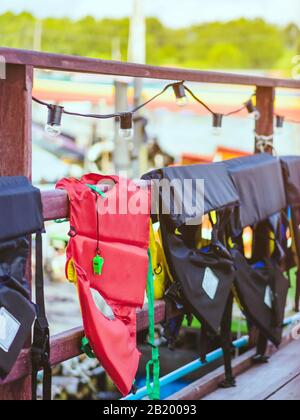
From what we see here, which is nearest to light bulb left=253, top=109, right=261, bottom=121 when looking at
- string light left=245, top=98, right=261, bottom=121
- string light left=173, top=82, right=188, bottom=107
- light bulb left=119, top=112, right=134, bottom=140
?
string light left=245, top=98, right=261, bottom=121

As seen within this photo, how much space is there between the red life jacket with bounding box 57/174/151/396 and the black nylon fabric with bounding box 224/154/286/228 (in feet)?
2.45

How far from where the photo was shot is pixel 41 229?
219 cm

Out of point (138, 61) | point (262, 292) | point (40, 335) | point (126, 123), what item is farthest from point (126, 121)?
point (138, 61)

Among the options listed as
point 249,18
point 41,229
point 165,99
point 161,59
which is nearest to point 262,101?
point 41,229

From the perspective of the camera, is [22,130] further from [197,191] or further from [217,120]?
[217,120]

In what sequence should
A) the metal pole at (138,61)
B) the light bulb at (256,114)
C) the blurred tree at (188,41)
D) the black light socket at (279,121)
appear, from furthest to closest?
the blurred tree at (188,41) < the metal pole at (138,61) < the black light socket at (279,121) < the light bulb at (256,114)

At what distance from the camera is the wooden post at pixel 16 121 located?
7.39 feet

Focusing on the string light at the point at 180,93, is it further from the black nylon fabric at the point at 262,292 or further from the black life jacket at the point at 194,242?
the black nylon fabric at the point at 262,292

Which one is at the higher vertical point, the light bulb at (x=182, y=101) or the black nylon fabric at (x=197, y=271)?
the light bulb at (x=182, y=101)

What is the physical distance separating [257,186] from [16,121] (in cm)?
Answer: 140

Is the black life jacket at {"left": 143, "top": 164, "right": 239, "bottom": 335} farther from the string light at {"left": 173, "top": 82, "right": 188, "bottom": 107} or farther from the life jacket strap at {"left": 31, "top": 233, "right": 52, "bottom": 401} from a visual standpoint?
the life jacket strap at {"left": 31, "top": 233, "right": 52, "bottom": 401}

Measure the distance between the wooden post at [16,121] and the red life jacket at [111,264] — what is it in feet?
0.58

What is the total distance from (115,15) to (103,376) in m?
50.9

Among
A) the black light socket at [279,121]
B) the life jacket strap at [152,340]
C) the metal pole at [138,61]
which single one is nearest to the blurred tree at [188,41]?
the metal pole at [138,61]
